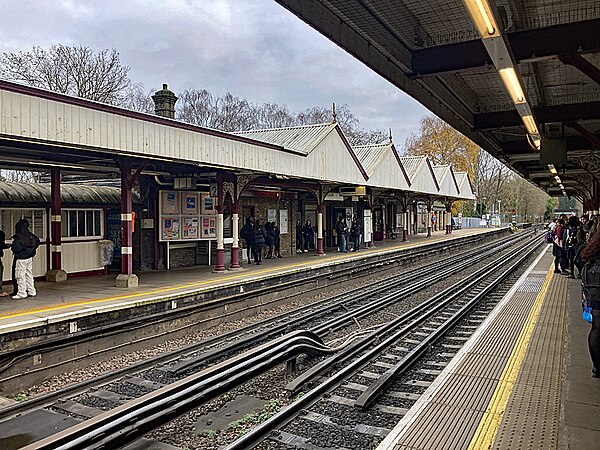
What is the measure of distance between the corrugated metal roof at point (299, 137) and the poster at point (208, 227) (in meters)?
3.24

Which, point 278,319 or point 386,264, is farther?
point 386,264

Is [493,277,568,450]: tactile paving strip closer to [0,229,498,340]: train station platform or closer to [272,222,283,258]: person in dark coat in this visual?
[0,229,498,340]: train station platform

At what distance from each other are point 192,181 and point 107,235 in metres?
2.75

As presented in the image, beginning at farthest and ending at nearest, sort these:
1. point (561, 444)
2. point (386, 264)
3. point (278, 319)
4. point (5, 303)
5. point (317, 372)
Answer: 1. point (386, 264)
2. point (278, 319)
3. point (5, 303)
4. point (317, 372)
5. point (561, 444)

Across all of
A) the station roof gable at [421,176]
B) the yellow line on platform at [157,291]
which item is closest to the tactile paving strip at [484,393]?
the yellow line on platform at [157,291]

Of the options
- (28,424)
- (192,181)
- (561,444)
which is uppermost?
(192,181)

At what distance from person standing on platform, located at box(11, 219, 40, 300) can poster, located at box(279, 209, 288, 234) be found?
33.5ft

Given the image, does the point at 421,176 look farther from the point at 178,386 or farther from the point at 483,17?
the point at 483,17

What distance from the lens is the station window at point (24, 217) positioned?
410 inches

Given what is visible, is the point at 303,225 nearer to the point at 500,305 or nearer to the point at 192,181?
the point at 192,181

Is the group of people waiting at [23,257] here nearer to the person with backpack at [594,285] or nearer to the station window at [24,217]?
the station window at [24,217]

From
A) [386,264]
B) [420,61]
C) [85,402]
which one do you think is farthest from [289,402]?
[386,264]

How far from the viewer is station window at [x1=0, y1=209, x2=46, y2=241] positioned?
10420 mm

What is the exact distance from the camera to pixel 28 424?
5297 mm
